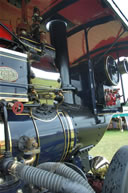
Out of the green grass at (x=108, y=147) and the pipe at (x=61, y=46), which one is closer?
the pipe at (x=61, y=46)

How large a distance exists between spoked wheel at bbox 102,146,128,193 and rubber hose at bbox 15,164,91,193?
0.48 m

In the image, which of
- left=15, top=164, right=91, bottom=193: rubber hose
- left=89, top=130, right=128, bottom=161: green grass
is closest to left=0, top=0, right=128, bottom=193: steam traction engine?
left=15, top=164, right=91, bottom=193: rubber hose

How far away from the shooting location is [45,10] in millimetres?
2295

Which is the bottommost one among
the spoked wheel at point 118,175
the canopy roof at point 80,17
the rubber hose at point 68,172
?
the spoked wheel at point 118,175

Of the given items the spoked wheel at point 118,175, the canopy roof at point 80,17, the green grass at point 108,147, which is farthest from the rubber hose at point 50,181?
the green grass at point 108,147

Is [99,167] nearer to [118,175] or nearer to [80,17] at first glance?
[118,175]

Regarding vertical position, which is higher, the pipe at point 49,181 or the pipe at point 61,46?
the pipe at point 61,46

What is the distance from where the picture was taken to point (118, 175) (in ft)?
4.09

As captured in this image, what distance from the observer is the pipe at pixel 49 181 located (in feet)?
2.72

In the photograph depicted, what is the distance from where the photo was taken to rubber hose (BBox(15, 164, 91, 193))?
2.72 ft

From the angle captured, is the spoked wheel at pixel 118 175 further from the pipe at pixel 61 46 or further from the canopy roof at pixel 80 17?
the canopy roof at pixel 80 17

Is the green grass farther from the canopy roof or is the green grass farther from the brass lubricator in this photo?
the canopy roof

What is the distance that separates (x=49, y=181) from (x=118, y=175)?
64 cm

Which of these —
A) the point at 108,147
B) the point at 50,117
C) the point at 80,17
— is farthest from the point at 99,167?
the point at 108,147
